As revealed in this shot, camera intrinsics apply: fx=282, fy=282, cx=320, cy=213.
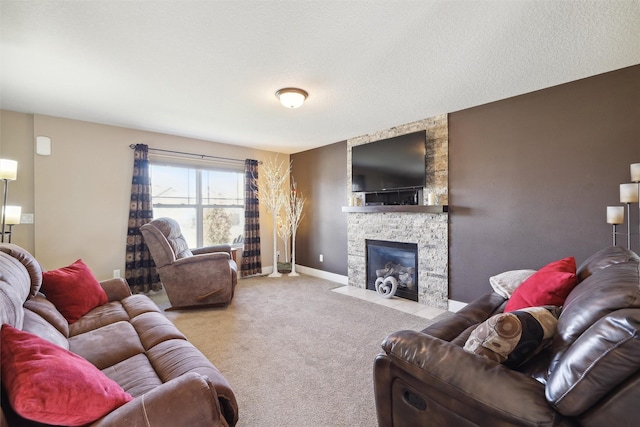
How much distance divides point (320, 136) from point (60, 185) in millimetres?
3568

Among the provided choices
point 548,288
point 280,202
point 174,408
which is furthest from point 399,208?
point 174,408

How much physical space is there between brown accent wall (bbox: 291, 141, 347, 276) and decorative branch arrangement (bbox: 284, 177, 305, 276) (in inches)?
4.3

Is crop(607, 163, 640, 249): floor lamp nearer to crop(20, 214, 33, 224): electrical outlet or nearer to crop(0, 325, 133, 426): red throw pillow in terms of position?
crop(0, 325, 133, 426): red throw pillow

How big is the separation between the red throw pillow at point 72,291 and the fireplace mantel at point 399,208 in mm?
3251

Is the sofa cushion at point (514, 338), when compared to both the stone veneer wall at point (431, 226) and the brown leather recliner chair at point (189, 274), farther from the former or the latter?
the brown leather recliner chair at point (189, 274)

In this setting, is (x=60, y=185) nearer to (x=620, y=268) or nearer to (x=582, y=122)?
(x=620, y=268)

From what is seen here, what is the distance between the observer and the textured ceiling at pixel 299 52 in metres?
1.73

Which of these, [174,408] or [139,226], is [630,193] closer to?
[174,408]

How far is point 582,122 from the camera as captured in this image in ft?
8.54

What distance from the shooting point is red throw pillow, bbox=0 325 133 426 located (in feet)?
2.59

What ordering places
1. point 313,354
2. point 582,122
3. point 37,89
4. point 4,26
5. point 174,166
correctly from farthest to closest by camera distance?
point 174,166, point 37,89, point 582,122, point 313,354, point 4,26

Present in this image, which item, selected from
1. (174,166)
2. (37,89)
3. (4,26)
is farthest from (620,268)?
(174,166)

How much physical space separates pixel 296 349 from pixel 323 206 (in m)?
3.07

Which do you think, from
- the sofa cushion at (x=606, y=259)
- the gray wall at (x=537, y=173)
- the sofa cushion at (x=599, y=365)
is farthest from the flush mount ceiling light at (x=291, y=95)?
the sofa cushion at (x=599, y=365)
